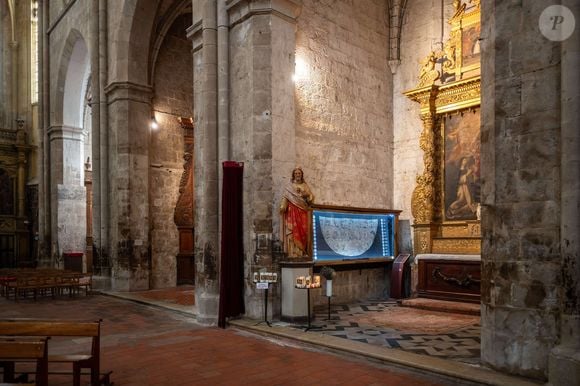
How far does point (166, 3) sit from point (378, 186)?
817cm

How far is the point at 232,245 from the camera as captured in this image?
797cm

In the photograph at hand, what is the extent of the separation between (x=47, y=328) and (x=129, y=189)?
8.56m

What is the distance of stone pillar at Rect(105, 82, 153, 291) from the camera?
1243 cm

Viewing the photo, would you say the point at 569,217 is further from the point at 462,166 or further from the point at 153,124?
the point at 153,124

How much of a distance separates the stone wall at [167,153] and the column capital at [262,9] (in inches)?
238

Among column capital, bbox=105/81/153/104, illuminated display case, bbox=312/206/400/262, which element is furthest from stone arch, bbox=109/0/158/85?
illuminated display case, bbox=312/206/400/262

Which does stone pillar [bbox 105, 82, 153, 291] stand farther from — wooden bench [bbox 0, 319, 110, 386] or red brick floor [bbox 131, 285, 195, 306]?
wooden bench [bbox 0, 319, 110, 386]

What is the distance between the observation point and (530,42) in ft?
16.1

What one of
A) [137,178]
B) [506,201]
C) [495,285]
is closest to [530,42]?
[506,201]

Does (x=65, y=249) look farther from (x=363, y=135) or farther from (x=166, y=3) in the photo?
(x=363, y=135)

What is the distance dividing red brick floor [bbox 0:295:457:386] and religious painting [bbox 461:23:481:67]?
23.5ft

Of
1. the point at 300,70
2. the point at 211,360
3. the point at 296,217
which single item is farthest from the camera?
the point at 300,70

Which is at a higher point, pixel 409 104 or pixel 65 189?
pixel 409 104

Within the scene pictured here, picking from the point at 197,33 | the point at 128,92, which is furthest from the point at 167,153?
the point at 197,33
